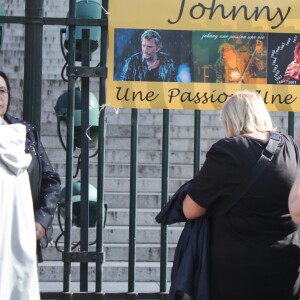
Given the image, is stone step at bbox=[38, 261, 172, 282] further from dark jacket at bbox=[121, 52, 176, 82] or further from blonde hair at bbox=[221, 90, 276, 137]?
blonde hair at bbox=[221, 90, 276, 137]

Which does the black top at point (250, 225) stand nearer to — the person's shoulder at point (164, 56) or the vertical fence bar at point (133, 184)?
the vertical fence bar at point (133, 184)

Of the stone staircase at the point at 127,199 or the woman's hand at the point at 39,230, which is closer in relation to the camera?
the woman's hand at the point at 39,230

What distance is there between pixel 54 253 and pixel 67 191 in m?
2.06

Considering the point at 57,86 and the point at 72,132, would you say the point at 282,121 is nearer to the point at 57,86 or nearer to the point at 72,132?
the point at 57,86


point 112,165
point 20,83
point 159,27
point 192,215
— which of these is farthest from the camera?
point 20,83

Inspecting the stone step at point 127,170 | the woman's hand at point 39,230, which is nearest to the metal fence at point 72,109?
the woman's hand at point 39,230

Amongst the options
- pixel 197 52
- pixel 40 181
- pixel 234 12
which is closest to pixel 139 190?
pixel 197 52

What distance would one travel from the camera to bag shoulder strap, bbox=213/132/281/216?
156 inches

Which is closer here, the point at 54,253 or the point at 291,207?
the point at 291,207

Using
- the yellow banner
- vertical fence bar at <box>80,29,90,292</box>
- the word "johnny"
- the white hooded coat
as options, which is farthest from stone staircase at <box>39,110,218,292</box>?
the word "johnny"

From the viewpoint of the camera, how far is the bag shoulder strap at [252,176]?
156 inches

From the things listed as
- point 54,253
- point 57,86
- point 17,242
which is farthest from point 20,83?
point 17,242

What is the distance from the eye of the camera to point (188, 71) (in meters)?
5.12

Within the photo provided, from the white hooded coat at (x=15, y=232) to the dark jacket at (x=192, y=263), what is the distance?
2.29ft
